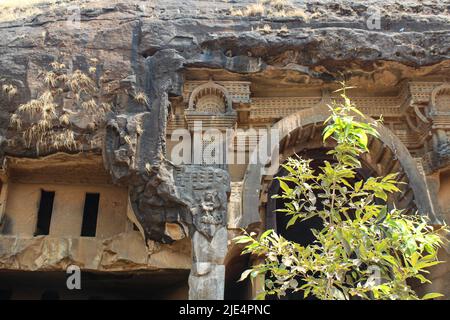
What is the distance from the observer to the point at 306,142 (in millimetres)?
10016

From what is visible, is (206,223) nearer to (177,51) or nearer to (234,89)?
(234,89)

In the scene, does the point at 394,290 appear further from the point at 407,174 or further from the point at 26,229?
the point at 26,229

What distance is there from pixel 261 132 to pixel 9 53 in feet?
15.5

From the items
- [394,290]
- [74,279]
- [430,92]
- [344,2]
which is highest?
[344,2]

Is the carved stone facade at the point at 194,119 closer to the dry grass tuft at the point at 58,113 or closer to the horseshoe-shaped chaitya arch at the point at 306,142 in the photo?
the horseshoe-shaped chaitya arch at the point at 306,142

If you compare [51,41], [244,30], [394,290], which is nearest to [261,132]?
[244,30]

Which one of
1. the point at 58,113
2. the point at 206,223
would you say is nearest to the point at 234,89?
the point at 206,223

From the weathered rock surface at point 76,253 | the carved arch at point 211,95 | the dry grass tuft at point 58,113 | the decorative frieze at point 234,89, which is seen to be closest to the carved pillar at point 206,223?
the weathered rock surface at point 76,253

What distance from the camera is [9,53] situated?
31.2 ft

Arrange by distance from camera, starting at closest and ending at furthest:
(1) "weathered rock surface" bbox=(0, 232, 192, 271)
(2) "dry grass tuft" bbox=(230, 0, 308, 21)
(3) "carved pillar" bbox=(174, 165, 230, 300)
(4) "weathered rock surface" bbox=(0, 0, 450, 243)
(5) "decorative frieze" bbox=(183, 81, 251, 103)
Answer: (3) "carved pillar" bbox=(174, 165, 230, 300) < (4) "weathered rock surface" bbox=(0, 0, 450, 243) < (1) "weathered rock surface" bbox=(0, 232, 192, 271) < (5) "decorative frieze" bbox=(183, 81, 251, 103) < (2) "dry grass tuft" bbox=(230, 0, 308, 21)

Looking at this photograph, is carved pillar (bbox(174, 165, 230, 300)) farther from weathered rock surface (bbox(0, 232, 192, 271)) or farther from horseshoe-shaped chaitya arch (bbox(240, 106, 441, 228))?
weathered rock surface (bbox(0, 232, 192, 271))

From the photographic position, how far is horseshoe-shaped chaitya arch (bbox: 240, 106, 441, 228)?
8656 millimetres

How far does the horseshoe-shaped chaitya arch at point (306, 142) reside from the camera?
341 inches

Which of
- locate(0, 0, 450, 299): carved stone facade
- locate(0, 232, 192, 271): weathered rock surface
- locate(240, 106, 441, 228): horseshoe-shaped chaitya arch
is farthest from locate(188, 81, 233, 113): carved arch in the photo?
locate(0, 232, 192, 271): weathered rock surface
